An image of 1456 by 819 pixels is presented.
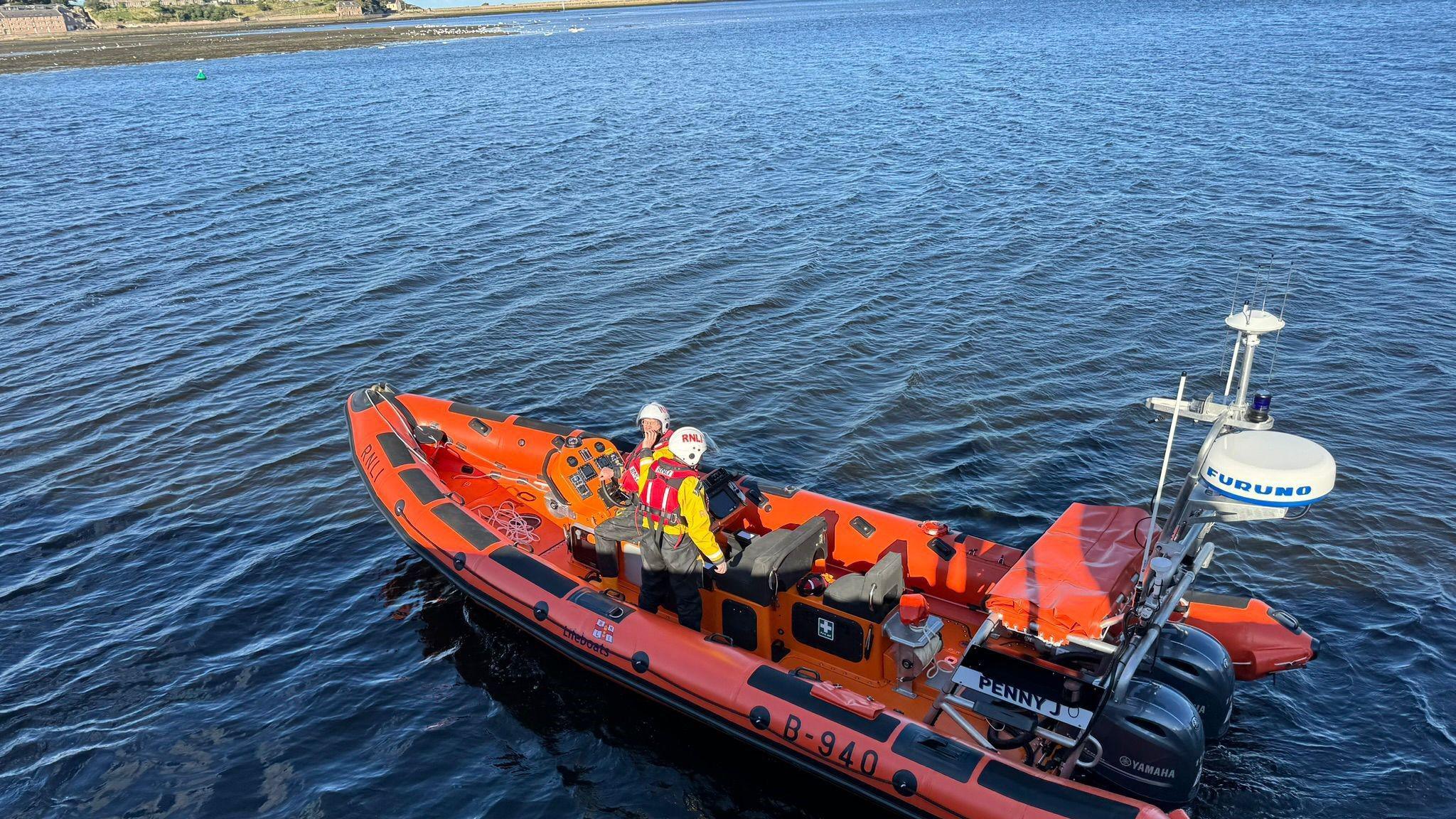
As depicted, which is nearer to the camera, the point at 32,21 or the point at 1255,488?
the point at 1255,488

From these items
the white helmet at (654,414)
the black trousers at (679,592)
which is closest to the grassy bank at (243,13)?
the white helmet at (654,414)

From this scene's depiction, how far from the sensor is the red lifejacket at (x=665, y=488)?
600cm

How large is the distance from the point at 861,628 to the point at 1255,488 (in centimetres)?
245

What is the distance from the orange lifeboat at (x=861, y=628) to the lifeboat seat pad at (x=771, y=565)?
1 cm

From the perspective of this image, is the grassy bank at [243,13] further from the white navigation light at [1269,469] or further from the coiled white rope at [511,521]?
the white navigation light at [1269,469]

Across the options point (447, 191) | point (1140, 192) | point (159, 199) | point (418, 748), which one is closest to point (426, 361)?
point (418, 748)

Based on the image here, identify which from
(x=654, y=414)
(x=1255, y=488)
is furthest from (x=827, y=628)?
(x=1255, y=488)

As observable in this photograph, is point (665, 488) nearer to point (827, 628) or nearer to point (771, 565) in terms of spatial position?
point (771, 565)

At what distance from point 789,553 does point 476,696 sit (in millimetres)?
2482

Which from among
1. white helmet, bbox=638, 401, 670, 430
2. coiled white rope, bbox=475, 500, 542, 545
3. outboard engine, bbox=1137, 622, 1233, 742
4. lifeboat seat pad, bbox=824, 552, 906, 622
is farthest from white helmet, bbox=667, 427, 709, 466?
outboard engine, bbox=1137, 622, 1233, 742

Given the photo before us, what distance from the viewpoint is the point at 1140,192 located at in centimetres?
1731

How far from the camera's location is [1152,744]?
16.1 feet

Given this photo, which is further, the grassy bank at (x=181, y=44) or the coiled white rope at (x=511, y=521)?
the grassy bank at (x=181, y=44)

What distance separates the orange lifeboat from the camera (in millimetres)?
5043
